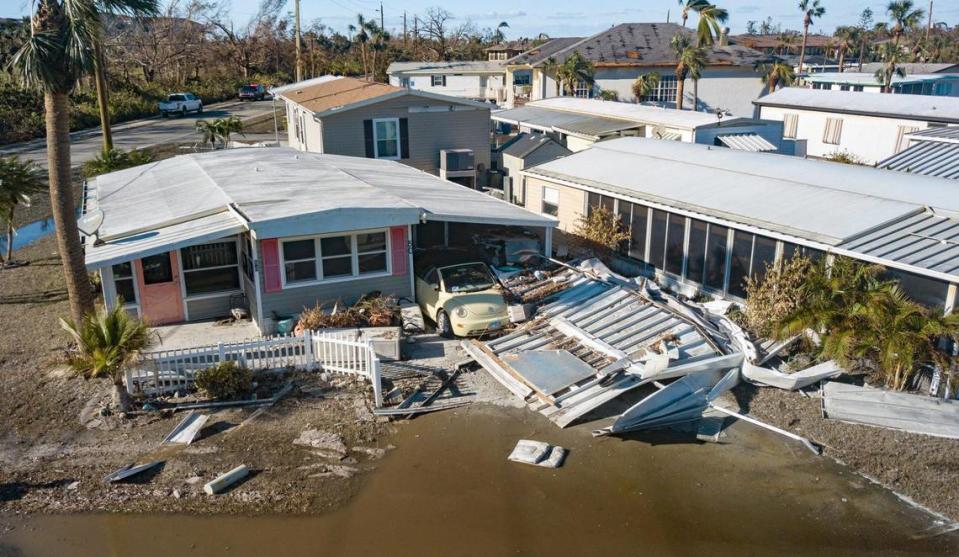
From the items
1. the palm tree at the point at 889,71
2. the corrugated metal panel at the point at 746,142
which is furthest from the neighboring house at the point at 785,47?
the corrugated metal panel at the point at 746,142

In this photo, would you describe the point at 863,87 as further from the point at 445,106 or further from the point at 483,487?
the point at 483,487

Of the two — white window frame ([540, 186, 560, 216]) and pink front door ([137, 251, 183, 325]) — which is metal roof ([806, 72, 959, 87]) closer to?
white window frame ([540, 186, 560, 216])

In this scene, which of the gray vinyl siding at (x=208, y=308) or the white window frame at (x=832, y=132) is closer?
the gray vinyl siding at (x=208, y=308)

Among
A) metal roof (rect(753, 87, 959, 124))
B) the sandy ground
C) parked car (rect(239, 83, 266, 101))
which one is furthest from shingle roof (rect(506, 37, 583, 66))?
the sandy ground

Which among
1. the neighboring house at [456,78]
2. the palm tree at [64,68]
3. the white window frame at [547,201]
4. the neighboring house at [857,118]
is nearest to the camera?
the palm tree at [64,68]

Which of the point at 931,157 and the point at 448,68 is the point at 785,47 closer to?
the point at 448,68

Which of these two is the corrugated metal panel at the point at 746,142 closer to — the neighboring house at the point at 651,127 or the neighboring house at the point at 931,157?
the neighboring house at the point at 651,127
